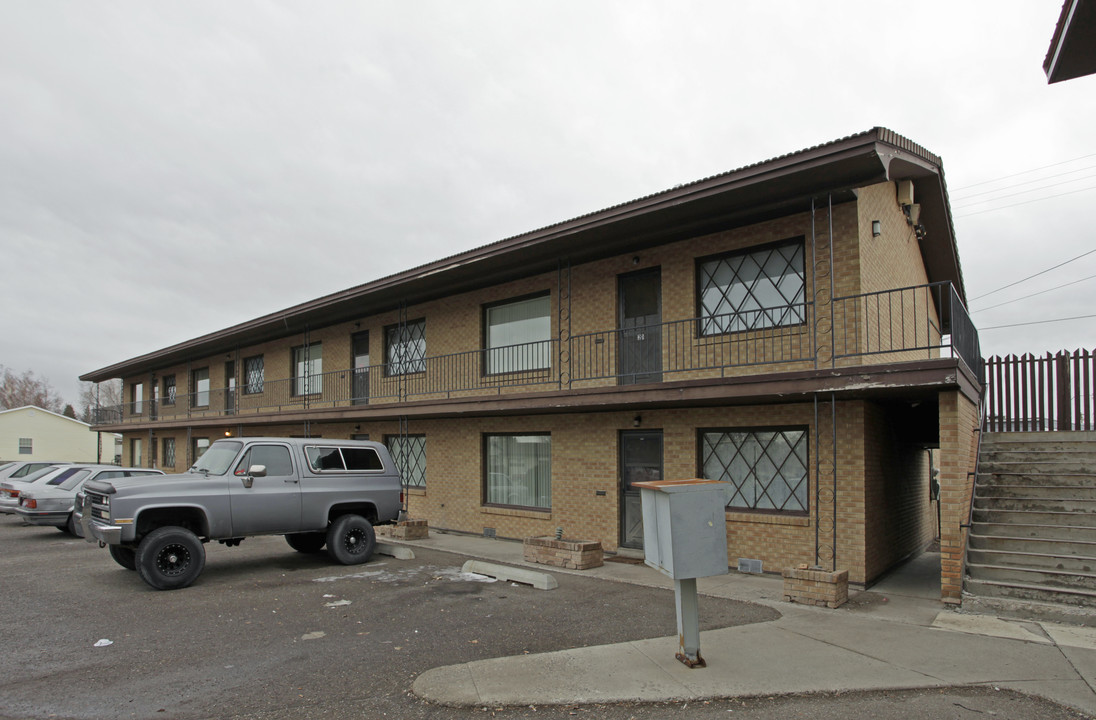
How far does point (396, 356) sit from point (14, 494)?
8835mm

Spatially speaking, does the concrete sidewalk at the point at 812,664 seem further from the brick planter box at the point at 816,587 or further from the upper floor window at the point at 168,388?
the upper floor window at the point at 168,388

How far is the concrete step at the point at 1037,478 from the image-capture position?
949 centimetres

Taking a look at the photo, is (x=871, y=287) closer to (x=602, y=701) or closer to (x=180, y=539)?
(x=602, y=701)

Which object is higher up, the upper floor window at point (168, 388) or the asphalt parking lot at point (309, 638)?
the upper floor window at point (168, 388)

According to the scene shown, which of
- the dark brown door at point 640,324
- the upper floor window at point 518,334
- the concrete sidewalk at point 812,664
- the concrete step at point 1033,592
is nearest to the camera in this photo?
the concrete sidewalk at point 812,664

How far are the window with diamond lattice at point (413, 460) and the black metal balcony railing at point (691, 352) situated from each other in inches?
47.0

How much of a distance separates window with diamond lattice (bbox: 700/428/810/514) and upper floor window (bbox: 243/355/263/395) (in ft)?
55.9

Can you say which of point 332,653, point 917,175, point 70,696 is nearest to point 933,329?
point 917,175

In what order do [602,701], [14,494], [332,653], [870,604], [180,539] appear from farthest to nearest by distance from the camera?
1. [14,494]
2. [180,539]
3. [870,604]
4. [332,653]
5. [602,701]

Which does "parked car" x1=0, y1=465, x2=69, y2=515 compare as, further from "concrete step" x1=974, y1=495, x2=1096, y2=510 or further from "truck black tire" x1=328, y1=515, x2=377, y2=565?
"concrete step" x1=974, y1=495, x2=1096, y2=510

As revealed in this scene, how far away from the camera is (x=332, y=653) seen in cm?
631

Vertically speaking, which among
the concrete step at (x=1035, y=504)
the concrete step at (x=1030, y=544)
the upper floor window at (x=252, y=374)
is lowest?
the concrete step at (x=1030, y=544)

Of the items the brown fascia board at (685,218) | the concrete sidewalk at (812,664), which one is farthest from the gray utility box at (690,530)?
the brown fascia board at (685,218)

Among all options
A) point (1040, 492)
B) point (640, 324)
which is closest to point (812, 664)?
point (1040, 492)
